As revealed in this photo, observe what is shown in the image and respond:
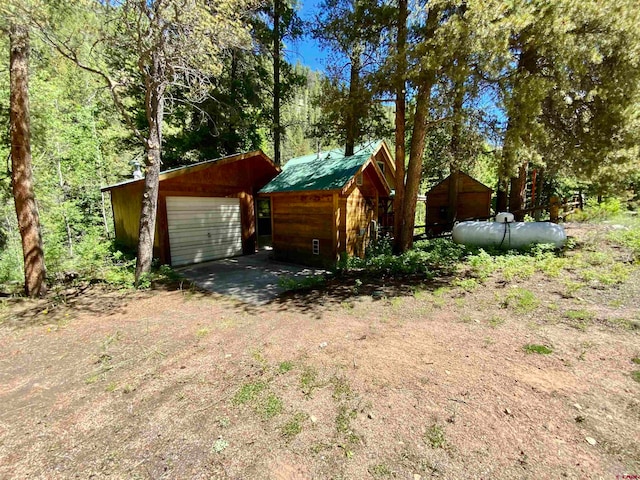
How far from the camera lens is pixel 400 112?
833cm

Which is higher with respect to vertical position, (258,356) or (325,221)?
(325,221)

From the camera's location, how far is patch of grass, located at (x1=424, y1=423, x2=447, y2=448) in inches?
86.1

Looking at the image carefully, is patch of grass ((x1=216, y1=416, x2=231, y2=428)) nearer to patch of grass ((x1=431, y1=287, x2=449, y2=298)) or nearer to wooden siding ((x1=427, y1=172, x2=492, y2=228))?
patch of grass ((x1=431, y1=287, x2=449, y2=298))

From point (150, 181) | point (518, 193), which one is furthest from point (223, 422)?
point (518, 193)

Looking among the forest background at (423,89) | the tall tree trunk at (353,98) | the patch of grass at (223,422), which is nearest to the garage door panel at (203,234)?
the forest background at (423,89)

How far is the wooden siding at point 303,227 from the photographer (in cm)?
870

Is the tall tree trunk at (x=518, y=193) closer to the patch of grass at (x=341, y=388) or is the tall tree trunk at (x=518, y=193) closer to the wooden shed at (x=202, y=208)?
the wooden shed at (x=202, y=208)

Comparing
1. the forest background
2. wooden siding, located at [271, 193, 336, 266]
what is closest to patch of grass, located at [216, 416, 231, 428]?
the forest background

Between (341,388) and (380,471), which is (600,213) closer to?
(341,388)

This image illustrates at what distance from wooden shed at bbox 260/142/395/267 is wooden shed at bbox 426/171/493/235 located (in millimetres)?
6692

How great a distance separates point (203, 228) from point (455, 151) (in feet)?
31.0

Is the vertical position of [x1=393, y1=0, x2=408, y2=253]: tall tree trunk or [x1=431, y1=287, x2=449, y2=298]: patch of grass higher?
[x1=393, y1=0, x2=408, y2=253]: tall tree trunk

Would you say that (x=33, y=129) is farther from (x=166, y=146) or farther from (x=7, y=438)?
(x=7, y=438)

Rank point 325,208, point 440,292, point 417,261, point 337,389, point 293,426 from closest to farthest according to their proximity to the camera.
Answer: point 293,426, point 337,389, point 440,292, point 417,261, point 325,208
